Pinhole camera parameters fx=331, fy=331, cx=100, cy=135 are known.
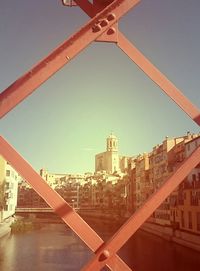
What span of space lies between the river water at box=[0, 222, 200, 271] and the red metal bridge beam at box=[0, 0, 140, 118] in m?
25.9

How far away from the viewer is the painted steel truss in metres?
2.12

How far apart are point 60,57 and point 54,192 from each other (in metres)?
0.93

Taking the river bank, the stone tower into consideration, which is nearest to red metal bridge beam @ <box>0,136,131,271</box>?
the river bank

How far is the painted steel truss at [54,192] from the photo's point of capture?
2123 mm

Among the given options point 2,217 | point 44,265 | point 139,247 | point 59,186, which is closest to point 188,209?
point 139,247

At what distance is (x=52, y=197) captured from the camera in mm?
2193

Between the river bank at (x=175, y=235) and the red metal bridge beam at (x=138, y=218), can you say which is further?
the river bank at (x=175, y=235)

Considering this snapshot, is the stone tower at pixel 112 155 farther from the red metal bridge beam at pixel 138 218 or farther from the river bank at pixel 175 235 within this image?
the red metal bridge beam at pixel 138 218

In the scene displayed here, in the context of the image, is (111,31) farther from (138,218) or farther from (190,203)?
(190,203)

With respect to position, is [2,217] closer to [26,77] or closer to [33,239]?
[33,239]

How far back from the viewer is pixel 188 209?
36375mm

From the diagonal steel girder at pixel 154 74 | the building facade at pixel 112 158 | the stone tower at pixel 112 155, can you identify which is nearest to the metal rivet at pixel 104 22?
the diagonal steel girder at pixel 154 74

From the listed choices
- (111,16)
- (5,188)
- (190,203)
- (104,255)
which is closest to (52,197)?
(104,255)

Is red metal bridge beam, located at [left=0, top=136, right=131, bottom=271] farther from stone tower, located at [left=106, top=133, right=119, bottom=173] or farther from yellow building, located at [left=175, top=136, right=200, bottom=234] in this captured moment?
stone tower, located at [left=106, top=133, right=119, bottom=173]
